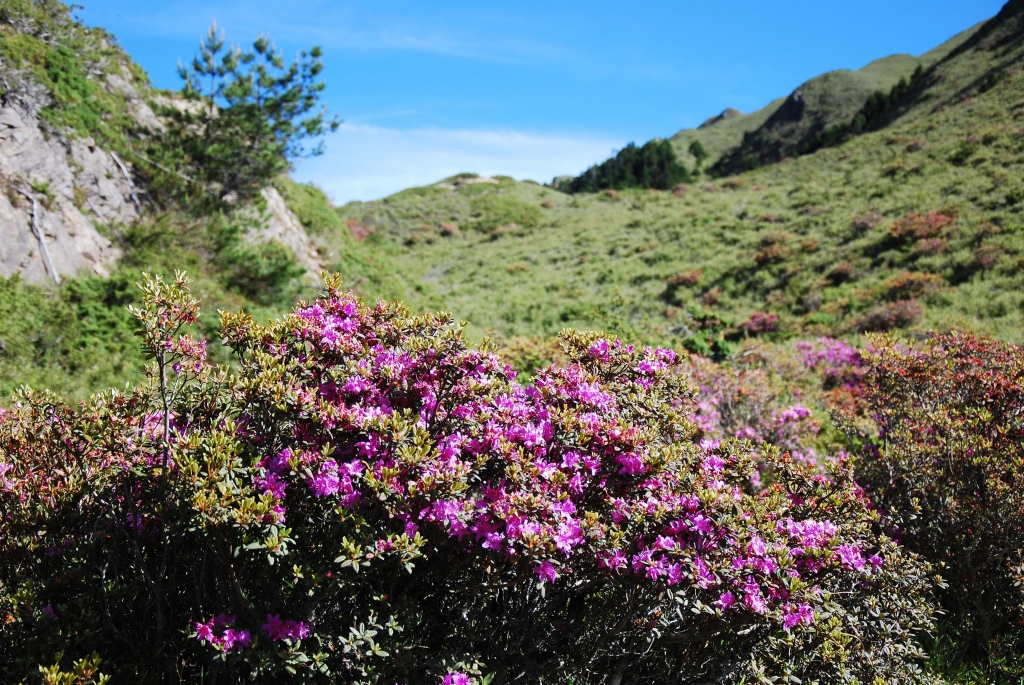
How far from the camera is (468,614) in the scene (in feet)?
9.71

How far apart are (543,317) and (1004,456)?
1308 centimetres

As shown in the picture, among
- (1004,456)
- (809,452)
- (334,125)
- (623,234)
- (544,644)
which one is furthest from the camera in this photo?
(623,234)

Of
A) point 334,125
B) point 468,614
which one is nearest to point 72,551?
point 468,614

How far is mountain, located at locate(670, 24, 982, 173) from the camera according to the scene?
64.8 metres

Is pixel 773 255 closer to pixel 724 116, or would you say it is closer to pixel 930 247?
pixel 930 247

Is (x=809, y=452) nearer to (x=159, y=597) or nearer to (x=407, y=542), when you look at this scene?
(x=407, y=542)

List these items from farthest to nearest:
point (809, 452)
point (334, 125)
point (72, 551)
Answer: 1. point (334, 125)
2. point (809, 452)
3. point (72, 551)

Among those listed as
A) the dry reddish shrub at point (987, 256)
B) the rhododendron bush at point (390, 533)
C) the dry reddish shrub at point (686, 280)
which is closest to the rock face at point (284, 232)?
the rhododendron bush at point (390, 533)

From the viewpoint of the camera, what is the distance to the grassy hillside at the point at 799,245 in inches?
570

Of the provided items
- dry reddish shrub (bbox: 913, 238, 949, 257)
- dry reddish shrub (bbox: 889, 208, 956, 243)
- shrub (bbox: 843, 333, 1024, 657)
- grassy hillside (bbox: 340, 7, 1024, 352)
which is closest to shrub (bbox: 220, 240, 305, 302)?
grassy hillside (bbox: 340, 7, 1024, 352)

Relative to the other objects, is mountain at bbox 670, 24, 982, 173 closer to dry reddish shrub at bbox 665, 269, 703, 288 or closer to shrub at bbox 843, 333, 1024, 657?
dry reddish shrub at bbox 665, 269, 703, 288

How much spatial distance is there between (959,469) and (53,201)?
13103 mm

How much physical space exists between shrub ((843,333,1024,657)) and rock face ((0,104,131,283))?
38.5 feet

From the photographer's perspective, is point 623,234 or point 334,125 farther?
point 623,234
